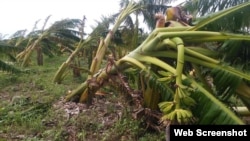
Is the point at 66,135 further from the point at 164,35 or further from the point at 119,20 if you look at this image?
the point at 119,20

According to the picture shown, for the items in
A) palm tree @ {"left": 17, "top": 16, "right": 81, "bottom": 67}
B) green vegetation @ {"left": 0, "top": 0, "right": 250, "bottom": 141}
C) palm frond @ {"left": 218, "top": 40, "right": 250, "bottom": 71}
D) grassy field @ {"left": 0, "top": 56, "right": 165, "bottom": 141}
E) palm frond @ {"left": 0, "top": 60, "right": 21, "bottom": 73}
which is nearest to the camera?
green vegetation @ {"left": 0, "top": 0, "right": 250, "bottom": 141}

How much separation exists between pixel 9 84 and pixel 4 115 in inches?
138

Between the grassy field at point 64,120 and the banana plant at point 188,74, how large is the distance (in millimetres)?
484

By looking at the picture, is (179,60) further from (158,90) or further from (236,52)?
Result: (236,52)

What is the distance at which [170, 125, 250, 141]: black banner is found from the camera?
122 inches

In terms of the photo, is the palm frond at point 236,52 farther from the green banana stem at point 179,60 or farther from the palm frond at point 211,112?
the palm frond at point 211,112

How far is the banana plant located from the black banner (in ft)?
0.18

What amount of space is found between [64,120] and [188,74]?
2.31 meters

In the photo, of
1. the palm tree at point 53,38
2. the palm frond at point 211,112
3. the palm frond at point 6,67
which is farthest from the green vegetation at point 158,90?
the palm tree at point 53,38

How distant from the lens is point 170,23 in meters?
4.67

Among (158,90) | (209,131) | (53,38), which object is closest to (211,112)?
(209,131)

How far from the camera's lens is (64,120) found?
5469mm

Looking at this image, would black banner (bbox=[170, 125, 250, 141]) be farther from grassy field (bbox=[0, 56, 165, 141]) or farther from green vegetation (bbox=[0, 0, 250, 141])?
grassy field (bbox=[0, 56, 165, 141])

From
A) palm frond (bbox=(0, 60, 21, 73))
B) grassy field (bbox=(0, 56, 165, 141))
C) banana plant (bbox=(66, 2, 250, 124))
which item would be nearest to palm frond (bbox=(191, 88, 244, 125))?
banana plant (bbox=(66, 2, 250, 124))
